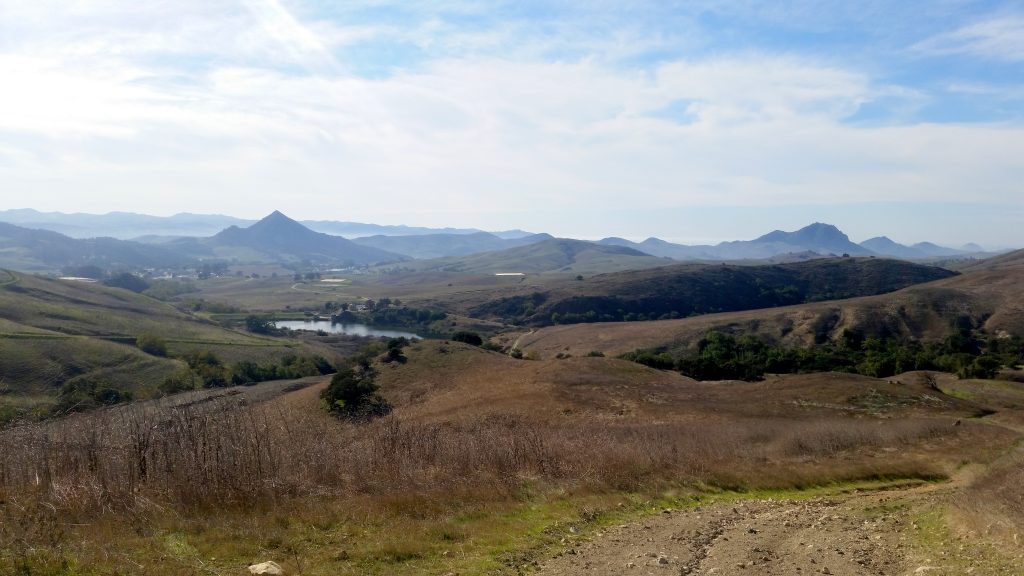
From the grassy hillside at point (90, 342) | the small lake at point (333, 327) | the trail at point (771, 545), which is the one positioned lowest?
the small lake at point (333, 327)

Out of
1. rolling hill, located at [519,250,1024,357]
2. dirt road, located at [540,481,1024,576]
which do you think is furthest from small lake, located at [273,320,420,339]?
dirt road, located at [540,481,1024,576]

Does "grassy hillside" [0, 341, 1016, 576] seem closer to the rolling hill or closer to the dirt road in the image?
the dirt road

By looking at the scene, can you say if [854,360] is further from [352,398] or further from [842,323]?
[352,398]

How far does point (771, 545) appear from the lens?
33.7ft

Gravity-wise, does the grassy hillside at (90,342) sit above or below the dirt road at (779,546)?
below

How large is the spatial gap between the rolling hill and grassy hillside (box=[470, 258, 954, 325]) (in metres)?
37.3

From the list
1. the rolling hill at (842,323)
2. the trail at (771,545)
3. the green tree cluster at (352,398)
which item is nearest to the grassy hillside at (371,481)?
the trail at (771,545)

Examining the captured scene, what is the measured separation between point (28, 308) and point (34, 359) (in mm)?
36489

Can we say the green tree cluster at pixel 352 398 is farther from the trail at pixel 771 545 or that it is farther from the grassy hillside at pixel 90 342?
the trail at pixel 771 545

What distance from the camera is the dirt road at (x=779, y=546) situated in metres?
8.95

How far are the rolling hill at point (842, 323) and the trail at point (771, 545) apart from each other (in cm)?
6325

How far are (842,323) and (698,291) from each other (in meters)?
63.8

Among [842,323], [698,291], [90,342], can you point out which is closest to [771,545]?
[90,342]

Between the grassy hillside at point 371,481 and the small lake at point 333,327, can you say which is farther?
the small lake at point 333,327
